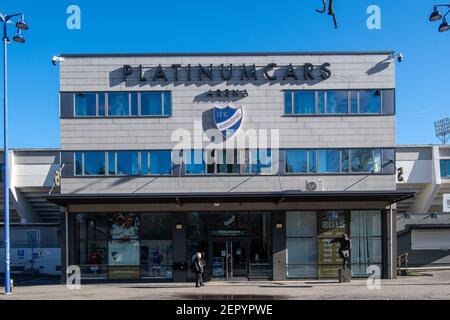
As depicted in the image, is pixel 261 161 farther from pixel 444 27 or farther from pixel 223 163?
pixel 444 27

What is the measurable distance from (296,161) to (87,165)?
10.5 m

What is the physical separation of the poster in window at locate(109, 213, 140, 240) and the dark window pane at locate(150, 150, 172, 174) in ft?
8.36

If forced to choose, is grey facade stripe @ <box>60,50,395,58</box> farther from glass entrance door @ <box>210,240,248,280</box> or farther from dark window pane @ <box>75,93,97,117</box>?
glass entrance door @ <box>210,240,248,280</box>

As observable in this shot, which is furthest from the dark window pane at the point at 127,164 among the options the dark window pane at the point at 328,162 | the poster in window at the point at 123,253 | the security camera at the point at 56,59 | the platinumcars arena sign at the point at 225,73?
the dark window pane at the point at 328,162

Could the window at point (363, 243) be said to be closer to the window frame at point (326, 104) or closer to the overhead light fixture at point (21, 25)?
the window frame at point (326, 104)

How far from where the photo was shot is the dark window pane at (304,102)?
27.8 metres

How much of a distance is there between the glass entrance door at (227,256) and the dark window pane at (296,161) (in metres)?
4.37

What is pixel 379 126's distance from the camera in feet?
90.6

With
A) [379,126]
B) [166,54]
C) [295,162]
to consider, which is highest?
[166,54]
